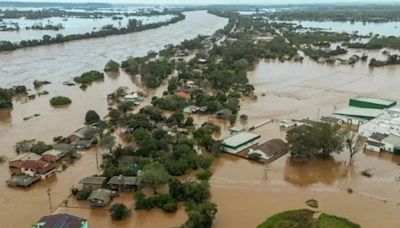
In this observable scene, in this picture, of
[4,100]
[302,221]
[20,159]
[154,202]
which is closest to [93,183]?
[154,202]

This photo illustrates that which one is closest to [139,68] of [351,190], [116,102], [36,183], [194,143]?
[116,102]

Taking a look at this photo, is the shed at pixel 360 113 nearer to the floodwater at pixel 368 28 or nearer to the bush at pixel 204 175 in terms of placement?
the bush at pixel 204 175

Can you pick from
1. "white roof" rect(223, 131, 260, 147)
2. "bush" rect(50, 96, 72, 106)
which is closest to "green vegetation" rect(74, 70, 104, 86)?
"bush" rect(50, 96, 72, 106)

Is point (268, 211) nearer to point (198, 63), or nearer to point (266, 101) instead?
point (266, 101)

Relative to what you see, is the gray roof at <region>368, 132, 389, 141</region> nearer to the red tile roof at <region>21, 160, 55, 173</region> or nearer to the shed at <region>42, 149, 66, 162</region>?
the shed at <region>42, 149, 66, 162</region>

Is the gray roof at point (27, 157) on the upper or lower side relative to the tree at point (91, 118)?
lower

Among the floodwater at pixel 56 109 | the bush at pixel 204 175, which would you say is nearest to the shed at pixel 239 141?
the bush at pixel 204 175

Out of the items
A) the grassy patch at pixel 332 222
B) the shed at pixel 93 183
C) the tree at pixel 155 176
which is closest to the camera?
the grassy patch at pixel 332 222
